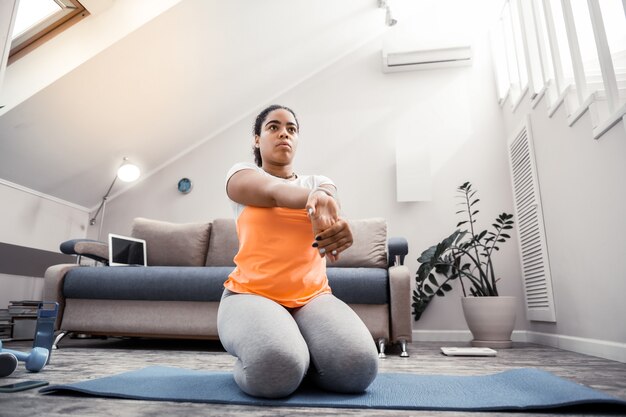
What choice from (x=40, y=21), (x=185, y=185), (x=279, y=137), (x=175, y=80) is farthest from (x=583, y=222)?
(x=40, y=21)

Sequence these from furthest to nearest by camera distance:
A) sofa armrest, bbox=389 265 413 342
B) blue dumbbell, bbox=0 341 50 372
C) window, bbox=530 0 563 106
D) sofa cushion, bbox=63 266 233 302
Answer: window, bbox=530 0 563 106 < sofa cushion, bbox=63 266 233 302 < sofa armrest, bbox=389 265 413 342 < blue dumbbell, bbox=0 341 50 372

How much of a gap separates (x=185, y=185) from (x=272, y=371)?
3136mm

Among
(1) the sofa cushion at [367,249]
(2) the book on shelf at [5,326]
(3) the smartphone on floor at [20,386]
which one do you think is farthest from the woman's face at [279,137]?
(2) the book on shelf at [5,326]

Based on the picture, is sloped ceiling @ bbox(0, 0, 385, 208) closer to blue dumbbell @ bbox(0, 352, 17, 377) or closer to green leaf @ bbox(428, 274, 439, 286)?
blue dumbbell @ bbox(0, 352, 17, 377)

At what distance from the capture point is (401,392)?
1.09 metres

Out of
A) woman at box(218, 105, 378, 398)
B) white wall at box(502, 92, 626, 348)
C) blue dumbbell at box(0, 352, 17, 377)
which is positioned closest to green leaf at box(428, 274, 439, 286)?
white wall at box(502, 92, 626, 348)

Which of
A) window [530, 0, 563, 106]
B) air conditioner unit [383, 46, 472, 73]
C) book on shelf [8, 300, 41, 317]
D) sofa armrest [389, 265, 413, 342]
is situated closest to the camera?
sofa armrest [389, 265, 413, 342]

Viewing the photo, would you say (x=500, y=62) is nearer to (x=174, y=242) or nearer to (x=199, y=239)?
(x=199, y=239)

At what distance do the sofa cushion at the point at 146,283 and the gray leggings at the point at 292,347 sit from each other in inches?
45.4

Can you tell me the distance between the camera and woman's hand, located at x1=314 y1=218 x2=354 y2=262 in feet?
3.17

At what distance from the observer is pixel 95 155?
133 inches

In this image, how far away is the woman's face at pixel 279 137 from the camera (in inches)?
53.7

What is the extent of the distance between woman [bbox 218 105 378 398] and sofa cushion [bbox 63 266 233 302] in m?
1.08

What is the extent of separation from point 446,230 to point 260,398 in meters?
2.67
